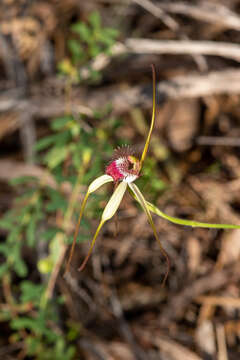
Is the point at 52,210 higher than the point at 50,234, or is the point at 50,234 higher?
the point at 52,210

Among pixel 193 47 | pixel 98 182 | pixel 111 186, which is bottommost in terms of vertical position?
pixel 98 182

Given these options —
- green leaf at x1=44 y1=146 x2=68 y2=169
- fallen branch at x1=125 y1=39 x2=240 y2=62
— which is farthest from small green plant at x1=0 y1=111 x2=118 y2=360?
fallen branch at x1=125 y1=39 x2=240 y2=62

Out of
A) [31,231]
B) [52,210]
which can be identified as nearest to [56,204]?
[52,210]

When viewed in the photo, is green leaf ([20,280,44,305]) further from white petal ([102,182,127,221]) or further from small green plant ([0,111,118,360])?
white petal ([102,182,127,221])

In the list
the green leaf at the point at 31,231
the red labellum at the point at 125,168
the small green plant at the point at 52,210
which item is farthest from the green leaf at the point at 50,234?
the red labellum at the point at 125,168

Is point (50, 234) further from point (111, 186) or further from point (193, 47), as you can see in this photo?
point (193, 47)

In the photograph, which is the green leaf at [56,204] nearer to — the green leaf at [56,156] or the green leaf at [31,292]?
the green leaf at [56,156]

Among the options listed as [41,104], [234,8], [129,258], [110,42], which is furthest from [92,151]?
[234,8]

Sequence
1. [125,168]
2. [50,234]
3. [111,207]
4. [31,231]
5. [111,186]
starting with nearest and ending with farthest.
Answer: [111,207] < [125,168] < [50,234] < [31,231] < [111,186]

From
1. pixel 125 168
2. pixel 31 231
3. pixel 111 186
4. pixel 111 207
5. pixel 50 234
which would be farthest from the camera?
pixel 111 186
